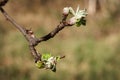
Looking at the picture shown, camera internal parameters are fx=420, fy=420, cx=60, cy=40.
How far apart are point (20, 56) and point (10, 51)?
253mm

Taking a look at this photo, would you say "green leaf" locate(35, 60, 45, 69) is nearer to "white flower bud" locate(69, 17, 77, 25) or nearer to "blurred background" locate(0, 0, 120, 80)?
"white flower bud" locate(69, 17, 77, 25)

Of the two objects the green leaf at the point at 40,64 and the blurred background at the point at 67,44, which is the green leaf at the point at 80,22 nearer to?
the green leaf at the point at 40,64

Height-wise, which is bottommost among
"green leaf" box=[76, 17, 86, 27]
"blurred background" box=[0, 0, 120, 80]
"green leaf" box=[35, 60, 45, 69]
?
"green leaf" box=[35, 60, 45, 69]

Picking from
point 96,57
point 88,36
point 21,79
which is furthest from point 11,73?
point 88,36

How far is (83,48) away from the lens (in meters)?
8.46

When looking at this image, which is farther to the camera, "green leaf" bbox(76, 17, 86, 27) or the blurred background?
the blurred background

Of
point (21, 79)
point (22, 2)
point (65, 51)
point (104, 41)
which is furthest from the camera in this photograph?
point (22, 2)

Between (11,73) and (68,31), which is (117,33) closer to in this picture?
(68,31)

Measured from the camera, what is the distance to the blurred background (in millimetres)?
6996

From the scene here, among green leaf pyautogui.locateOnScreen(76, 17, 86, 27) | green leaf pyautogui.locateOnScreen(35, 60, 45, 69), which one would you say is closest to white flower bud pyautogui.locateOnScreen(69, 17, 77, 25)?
green leaf pyautogui.locateOnScreen(76, 17, 86, 27)

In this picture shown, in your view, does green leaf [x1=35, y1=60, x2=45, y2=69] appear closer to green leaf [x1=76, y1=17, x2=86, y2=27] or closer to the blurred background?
green leaf [x1=76, y1=17, x2=86, y2=27]

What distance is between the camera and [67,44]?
894cm

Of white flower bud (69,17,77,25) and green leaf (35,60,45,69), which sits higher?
white flower bud (69,17,77,25)

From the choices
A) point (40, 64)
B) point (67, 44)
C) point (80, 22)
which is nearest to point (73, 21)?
point (80, 22)
